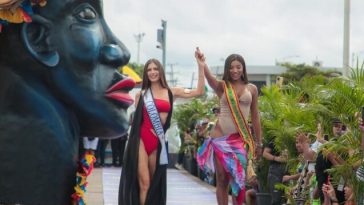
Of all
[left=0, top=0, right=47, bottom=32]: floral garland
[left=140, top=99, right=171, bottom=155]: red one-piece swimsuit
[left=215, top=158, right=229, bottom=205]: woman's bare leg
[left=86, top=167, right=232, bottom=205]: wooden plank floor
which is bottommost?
[left=86, top=167, right=232, bottom=205]: wooden plank floor

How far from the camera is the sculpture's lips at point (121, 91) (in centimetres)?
407

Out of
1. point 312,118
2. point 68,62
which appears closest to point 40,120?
point 68,62

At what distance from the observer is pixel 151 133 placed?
7875 millimetres

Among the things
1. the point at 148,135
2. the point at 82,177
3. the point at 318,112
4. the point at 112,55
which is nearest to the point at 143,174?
the point at 148,135

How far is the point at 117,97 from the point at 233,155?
4559 mm

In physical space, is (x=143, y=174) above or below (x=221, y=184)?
above

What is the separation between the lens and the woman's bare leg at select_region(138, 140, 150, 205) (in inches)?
306

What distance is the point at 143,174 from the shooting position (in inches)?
308

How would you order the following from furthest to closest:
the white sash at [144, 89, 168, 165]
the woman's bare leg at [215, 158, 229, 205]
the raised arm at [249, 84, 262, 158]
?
the raised arm at [249, 84, 262, 158] < the woman's bare leg at [215, 158, 229, 205] < the white sash at [144, 89, 168, 165]

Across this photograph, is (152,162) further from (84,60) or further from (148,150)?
(84,60)

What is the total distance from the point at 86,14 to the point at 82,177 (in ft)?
2.64

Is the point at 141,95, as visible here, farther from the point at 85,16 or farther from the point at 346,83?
the point at 85,16

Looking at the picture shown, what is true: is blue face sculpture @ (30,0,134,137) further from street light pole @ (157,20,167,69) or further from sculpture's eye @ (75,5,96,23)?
street light pole @ (157,20,167,69)

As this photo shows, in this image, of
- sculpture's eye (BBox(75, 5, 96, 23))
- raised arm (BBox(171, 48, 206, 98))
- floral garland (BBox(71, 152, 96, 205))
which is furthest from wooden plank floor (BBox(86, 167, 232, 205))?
sculpture's eye (BBox(75, 5, 96, 23))
